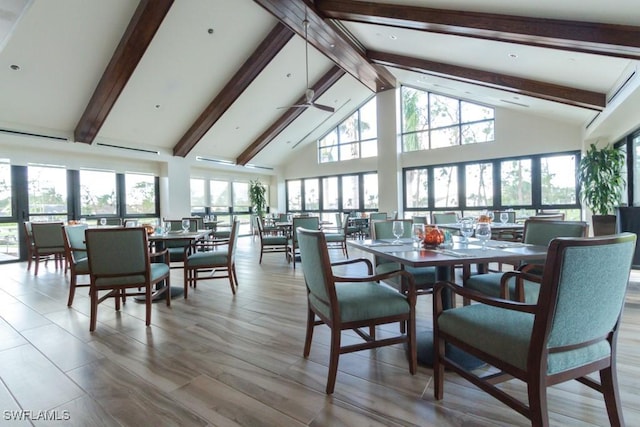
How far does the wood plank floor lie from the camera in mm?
1485

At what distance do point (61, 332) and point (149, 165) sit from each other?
22.6ft

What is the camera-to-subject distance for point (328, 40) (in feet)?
19.4

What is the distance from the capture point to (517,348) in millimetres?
1169

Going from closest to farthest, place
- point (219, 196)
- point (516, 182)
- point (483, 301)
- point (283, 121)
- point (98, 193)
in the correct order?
point (483, 301) → point (516, 182) → point (98, 193) → point (283, 121) → point (219, 196)

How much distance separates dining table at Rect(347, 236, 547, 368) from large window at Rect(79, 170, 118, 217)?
772 centimetres

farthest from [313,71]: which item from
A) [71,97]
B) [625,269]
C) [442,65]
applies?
[625,269]

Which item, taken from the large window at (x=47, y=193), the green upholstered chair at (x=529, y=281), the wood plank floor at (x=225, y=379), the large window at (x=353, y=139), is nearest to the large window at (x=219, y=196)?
the large window at (x=353, y=139)

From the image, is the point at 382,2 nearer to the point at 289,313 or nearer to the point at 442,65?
the point at 442,65

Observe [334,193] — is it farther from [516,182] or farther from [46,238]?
[46,238]

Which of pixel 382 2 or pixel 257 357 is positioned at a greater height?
pixel 382 2

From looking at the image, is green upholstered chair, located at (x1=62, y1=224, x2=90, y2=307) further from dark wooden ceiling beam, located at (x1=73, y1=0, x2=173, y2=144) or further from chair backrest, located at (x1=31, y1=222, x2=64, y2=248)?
dark wooden ceiling beam, located at (x1=73, y1=0, x2=173, y2=144)

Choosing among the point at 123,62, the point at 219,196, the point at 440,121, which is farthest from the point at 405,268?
the point at 219,196

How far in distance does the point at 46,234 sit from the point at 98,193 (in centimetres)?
286

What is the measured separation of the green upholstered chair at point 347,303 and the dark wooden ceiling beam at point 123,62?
189 inches
